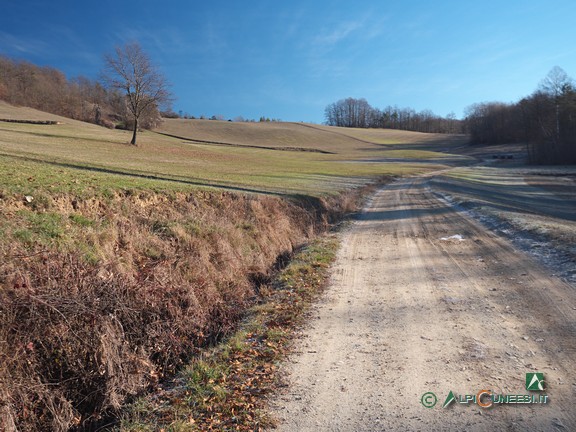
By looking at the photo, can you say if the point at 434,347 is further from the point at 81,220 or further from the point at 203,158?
the point at 203,158

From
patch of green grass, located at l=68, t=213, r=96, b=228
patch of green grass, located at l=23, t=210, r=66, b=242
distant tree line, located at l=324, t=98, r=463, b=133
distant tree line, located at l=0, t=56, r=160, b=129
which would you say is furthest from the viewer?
distant tree line, located at l=324, t=98, r=463, b=133

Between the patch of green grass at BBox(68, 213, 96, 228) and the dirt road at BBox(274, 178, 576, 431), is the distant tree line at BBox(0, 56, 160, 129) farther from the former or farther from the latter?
the dirt road at BBox(274, 178, 576, 431)

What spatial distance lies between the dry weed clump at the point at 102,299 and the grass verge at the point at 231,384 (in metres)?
0.49

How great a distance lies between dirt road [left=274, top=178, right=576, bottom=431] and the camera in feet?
12.2

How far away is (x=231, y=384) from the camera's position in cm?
442

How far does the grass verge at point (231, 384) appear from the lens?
380 centimetres

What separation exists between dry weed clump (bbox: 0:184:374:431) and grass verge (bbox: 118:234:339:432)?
19.4 inches

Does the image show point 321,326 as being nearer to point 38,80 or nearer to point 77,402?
point 77,402

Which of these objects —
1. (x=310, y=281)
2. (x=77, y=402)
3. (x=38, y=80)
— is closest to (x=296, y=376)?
(x=77, y=402)

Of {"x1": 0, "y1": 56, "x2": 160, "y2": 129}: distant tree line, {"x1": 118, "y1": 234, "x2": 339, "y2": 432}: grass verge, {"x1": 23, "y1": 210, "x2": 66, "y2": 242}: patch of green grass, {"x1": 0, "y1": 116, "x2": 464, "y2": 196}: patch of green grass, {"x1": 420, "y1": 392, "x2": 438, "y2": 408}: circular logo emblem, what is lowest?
{"x1": 118, "y1": 234, "x2": 339, "y2": 432}: grass verge

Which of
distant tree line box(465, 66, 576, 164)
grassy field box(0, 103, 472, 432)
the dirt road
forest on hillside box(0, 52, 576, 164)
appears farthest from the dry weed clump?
distant tree line box(465, 66, 576, 164)

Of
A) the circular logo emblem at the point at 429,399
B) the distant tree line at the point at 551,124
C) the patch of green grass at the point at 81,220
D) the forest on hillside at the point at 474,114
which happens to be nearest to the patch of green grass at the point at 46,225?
the patch of green grass at the point at 81,220

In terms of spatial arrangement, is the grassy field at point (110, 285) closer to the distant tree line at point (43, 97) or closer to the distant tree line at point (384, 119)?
the distant tree line at point (43, 97)

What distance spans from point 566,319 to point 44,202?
9.91 m
